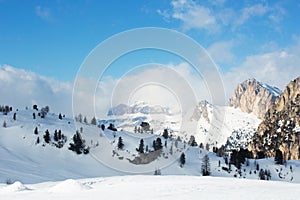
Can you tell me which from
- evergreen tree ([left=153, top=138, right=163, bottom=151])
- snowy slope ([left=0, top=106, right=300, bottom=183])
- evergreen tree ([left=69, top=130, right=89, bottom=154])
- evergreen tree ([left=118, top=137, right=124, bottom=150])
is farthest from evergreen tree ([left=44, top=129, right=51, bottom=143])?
evergreen tree ([left=153, top=138, right=163, bottom=151])

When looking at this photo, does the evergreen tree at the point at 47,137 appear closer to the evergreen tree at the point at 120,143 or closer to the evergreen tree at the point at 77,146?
the evergreen tree at the point at 77,146

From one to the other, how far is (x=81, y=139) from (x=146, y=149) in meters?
23.3

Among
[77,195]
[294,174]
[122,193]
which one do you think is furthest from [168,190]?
[294,174]

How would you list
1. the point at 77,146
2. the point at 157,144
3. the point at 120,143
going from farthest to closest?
Result: the point at 157,144, the point at 120,143, the point at 77,146

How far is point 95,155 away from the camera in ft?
383

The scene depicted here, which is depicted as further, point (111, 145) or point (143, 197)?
point (111, 145)

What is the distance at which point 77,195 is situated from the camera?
22.9 metres

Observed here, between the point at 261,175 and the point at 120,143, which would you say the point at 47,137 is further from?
the point at 261,175

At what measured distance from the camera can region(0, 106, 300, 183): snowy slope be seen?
9762 cm

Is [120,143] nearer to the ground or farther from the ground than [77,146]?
farther from the ground

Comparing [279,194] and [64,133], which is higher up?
[64,133]

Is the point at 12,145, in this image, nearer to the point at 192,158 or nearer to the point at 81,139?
the point at 81,139

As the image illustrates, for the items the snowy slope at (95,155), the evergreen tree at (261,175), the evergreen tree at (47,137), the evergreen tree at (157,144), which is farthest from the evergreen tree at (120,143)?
the evergreen tree at (261,175)

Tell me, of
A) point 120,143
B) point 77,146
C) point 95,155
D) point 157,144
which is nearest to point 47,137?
point 77,146
